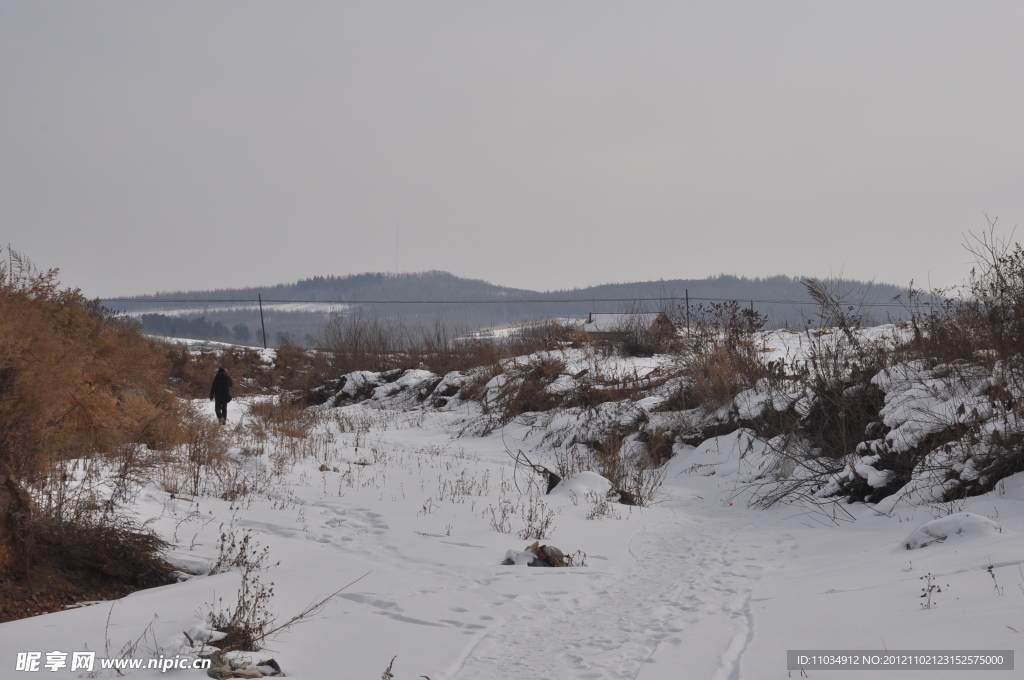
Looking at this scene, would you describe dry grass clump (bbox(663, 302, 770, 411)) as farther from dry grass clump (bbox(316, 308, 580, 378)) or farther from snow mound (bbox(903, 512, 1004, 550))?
dry grass clump (bbox(316, 308, 580, 378))

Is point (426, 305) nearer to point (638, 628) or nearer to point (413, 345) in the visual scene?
point (413, 345)

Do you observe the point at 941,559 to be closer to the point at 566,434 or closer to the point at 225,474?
the point at 225,474

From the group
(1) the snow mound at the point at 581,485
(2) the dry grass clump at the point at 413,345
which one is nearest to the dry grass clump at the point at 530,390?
(2) the dry grass clump at the point at 413,345

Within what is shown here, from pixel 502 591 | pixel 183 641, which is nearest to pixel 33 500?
pixel 183 641

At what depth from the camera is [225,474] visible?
963 centimetres

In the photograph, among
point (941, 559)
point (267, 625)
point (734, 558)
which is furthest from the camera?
point (734, 558)

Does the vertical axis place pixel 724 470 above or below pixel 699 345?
below

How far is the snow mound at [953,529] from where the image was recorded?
18.0 ft

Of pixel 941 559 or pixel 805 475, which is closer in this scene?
pixel 941 559

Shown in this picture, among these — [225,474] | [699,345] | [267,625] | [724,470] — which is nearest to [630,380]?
[699,345]

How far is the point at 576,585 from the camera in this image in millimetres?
5855

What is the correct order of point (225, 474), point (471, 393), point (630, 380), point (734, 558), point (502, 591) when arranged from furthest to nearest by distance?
point (471, 393), point (630, 380), point (225, 474), point (734, 558), point (502, 591)

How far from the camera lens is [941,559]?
511cm

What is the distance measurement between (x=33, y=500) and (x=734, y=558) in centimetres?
620
